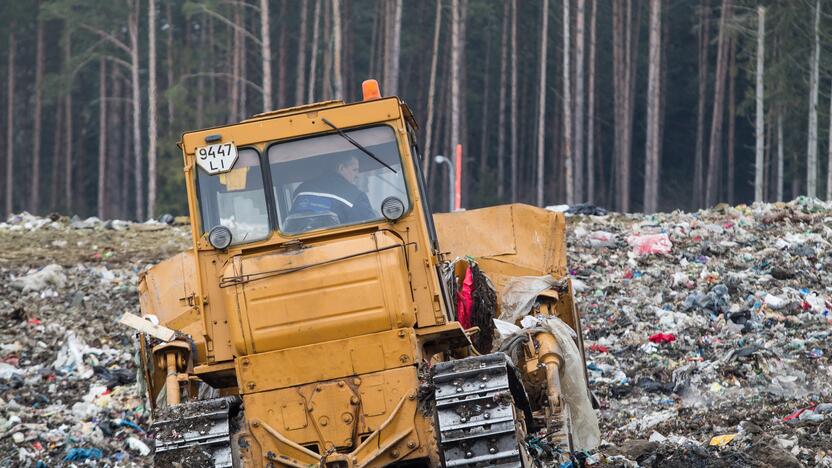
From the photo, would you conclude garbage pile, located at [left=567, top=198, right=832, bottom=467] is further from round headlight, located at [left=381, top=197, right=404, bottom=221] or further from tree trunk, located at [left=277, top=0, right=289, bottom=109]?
tree trunk, located at [left=277, top=0, right=289, bottom=109]

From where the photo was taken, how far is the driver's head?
790cm

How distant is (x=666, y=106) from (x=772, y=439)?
166 feet

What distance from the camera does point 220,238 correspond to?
7.77 meters

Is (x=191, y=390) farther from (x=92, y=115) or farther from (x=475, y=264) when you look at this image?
(x=92, y=115)

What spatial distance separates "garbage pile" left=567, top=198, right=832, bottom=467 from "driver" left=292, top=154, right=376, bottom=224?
279cm

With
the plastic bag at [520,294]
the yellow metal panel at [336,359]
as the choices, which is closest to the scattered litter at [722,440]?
the plastic bag at [520,294]

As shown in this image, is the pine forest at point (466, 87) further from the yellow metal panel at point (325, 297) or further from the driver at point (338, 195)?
the yellow metal panel at point (325, 297)

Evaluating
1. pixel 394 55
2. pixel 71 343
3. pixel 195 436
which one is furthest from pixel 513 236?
pixel 394 55

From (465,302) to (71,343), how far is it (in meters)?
6.54

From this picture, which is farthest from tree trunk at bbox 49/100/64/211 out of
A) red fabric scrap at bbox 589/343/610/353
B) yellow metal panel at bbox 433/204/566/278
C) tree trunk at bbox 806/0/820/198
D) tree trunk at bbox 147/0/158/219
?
yellow metal panel at bbox 433/204/566/278

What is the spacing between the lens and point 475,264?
1026 cm

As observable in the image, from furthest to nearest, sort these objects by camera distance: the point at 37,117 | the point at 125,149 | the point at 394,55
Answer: the point at 125,149 → the point at 37,117 → the point at 394,55

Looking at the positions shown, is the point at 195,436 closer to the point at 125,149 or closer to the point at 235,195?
the point at 235,195

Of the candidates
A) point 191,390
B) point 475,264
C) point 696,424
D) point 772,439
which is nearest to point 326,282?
point 191,390
